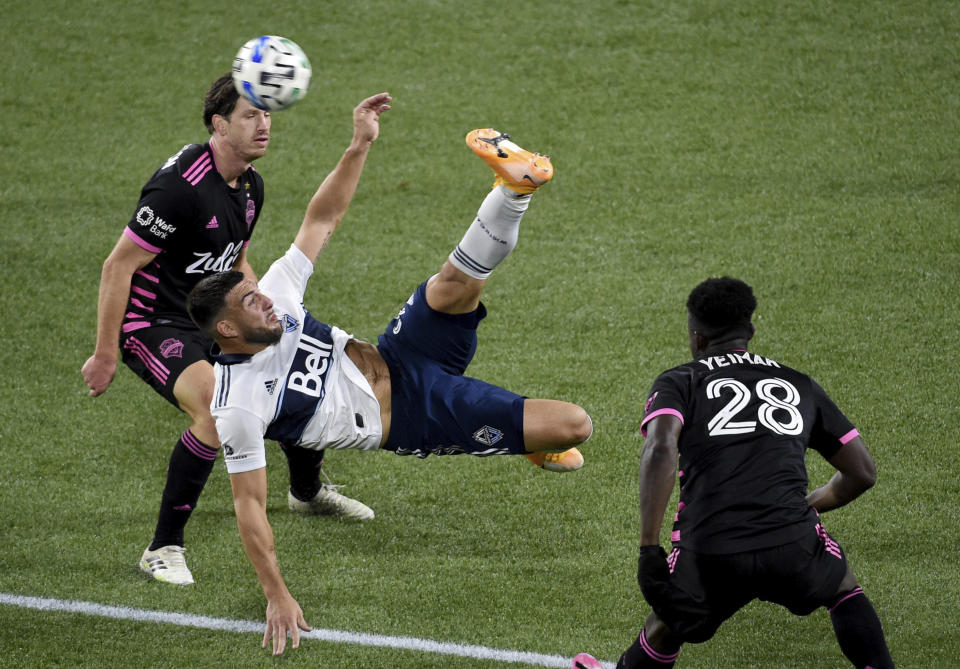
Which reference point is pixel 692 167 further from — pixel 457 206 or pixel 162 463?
pixel 162 463

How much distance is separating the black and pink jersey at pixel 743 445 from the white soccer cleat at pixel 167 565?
2476 millimetres

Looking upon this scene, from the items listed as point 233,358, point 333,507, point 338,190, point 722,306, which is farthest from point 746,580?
point 333,507

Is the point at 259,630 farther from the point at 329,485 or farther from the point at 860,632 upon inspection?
the point at 860,632

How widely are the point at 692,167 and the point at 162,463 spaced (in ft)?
16.7

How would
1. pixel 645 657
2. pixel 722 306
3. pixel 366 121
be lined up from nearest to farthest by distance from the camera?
pixel 645 657 < pixel 722 306 < pixel 366 121

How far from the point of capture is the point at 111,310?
5129 millimetres

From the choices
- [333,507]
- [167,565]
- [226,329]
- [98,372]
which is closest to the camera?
[226,329]

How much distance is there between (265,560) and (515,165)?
1.92 meters

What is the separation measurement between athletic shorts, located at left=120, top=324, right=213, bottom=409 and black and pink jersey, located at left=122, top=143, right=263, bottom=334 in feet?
0.19

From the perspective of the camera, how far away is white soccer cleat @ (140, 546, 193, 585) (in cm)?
529

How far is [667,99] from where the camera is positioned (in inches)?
403

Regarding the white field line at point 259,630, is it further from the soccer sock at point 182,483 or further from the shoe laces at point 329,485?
the shoe laces at point 329,485

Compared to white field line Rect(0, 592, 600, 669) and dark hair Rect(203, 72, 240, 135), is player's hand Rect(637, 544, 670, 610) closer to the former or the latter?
white field line Rect(0, 592, 600, 669)

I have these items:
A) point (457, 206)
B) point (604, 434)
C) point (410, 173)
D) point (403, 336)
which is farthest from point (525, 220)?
point (403, 336)
